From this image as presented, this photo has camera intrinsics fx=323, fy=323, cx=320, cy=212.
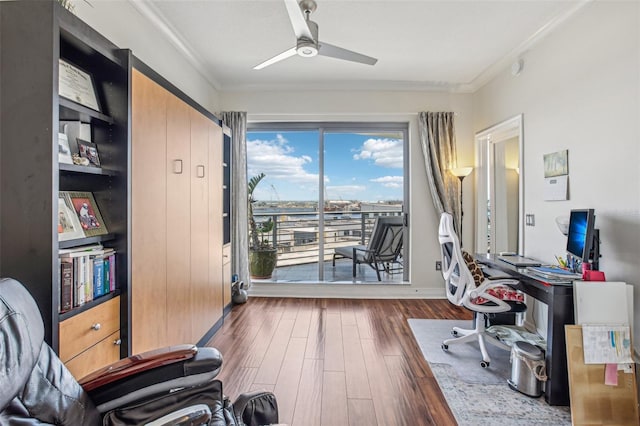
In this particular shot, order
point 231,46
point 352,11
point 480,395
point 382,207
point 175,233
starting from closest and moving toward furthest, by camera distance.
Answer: point 480,395 < point 175,233 < point 352,11 < point 231,46 < point 382,207

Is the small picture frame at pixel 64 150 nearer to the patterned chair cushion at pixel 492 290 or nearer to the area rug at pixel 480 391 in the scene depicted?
the area rug at pixel 480 391

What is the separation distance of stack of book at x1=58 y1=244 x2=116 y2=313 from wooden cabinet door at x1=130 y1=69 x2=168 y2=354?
133mm

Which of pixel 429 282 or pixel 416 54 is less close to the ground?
pixel 416 54

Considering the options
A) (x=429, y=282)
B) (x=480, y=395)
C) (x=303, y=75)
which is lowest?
(x=480, y=395)

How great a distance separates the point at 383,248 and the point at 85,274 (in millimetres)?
3446

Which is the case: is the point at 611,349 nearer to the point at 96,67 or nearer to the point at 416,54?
the point at 416,54

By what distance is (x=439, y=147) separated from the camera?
4.11m

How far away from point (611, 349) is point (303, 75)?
364 cm

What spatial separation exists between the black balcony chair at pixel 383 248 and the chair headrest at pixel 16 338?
3.65m

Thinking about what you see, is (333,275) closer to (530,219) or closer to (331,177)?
(331,177)

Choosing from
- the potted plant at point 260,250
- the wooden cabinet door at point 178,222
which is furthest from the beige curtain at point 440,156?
the wooden cabinet door at point 178,222

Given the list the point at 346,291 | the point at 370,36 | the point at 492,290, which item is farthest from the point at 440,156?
the point at 346,291

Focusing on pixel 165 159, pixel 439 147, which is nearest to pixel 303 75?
pixel 439 147

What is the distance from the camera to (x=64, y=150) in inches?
59.1
